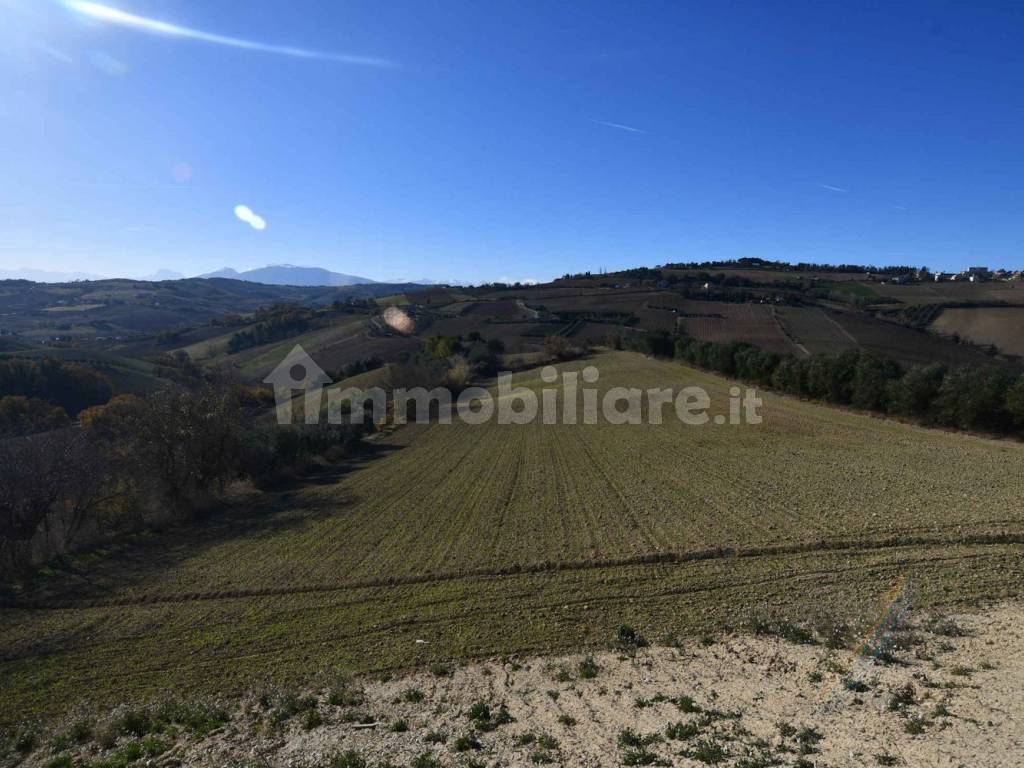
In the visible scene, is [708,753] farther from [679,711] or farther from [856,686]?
[856,686]

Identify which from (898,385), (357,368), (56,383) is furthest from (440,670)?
(56,383)

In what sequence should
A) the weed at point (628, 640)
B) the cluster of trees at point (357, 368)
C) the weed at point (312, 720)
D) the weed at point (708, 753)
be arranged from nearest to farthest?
the weed at point (708, 753) → the weed at point (312, 720) → the weed at point (628, 640) → the cluster of trees at point (357, 368)

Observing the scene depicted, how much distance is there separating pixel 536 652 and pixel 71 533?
19.3m

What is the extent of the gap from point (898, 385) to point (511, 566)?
98.9 feet

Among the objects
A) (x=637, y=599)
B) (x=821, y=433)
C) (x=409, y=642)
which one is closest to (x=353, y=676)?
(x=409, y=642)

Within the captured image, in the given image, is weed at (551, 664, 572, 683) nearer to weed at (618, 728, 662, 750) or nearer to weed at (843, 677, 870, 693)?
weed at (618, 728, 662, 750)

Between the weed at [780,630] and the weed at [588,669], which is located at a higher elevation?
the weed at [780,630]

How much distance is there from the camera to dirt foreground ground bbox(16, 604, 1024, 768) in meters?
6.81

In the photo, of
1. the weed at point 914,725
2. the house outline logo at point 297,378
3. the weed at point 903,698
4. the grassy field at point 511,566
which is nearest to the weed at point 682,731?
the weed at point 914,725

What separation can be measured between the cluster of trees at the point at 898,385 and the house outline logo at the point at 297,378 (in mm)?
41461

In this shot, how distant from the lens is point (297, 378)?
247ft

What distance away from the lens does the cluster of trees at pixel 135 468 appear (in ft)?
60.1

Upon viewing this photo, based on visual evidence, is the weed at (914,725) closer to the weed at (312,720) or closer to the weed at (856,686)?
the weed at (856,686)

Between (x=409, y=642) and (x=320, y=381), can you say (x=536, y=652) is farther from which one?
(x=320, y=381)
